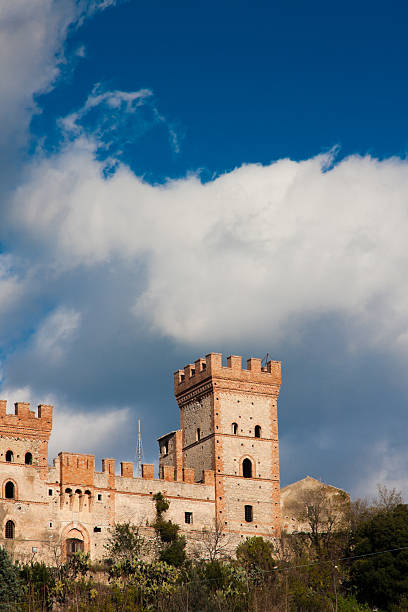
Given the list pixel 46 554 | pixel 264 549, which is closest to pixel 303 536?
pixel 264 549

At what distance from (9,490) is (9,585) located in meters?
6.42

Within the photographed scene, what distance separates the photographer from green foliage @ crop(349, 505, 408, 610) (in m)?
64.4

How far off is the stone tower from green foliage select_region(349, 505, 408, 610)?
6.57m

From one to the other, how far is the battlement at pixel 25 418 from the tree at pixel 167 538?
726cm

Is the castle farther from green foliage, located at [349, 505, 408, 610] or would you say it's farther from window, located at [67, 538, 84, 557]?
green foliage, located at [349, 505, 408, 610]

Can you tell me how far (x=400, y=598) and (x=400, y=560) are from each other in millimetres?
2032

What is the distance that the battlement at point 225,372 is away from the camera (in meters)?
Result: 72.9

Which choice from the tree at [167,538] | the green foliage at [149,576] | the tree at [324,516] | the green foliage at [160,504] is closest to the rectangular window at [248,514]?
the tree at [324,516]

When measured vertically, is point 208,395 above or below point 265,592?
above

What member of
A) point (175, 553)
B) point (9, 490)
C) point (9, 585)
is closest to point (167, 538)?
point (175, 553)

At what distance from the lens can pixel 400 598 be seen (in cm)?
6375

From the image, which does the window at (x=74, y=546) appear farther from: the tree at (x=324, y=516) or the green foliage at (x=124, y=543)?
the tree at (x=324, y=516)

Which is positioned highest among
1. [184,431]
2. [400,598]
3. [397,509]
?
[184,431]

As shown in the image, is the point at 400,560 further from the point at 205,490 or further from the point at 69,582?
the point at 69,582
